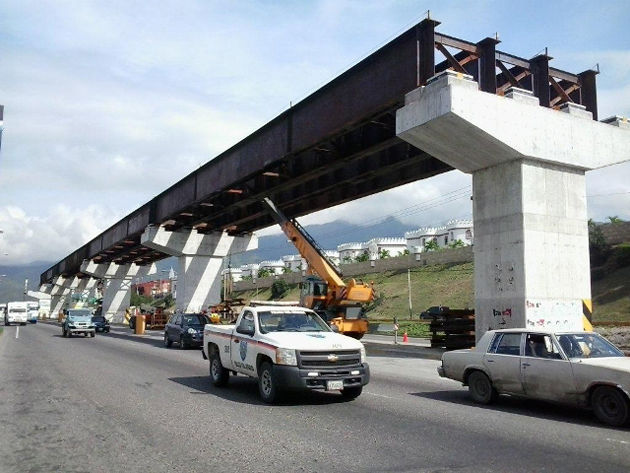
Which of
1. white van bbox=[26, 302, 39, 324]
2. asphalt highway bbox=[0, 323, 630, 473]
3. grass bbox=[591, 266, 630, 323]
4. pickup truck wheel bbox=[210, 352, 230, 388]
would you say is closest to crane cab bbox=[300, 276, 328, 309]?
asphalt highway bbox=[0, 323, 630, 473]

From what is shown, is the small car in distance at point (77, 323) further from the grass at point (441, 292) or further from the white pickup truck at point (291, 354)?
the white pickup truck at point (291, 354)

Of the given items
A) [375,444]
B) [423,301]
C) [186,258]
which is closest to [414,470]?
[375,444]

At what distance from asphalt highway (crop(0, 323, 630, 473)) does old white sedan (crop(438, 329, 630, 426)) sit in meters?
0.34

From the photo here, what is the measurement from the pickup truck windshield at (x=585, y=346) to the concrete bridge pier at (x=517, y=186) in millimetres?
7949

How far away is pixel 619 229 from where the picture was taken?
2260 inches

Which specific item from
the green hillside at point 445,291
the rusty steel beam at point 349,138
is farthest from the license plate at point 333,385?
the green hillside at point 445,291

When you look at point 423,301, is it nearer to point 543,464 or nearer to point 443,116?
point 443,116

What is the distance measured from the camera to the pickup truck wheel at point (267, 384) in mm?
10492

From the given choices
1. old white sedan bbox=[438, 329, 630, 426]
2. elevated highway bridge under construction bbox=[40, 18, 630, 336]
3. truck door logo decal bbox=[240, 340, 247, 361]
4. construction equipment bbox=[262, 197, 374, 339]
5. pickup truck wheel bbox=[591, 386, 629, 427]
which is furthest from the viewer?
construction equipment bbox=[262, 197, 374, 339]

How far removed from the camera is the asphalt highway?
6.67 m

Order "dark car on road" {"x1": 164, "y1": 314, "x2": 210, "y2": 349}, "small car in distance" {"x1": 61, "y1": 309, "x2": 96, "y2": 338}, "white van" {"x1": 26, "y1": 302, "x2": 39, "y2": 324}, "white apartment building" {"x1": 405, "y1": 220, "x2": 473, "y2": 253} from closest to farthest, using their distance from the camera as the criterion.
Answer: "dark car on road" {"x1": 164, "y1": 314, "x2": 210, "y2": 349}, "small car in distance" {"x1": 61, "y1": 309, "x2": 96, "y2": 338}, "white van" {"x1": 26, "y1": 302, "x2": 39, "y2": 324}, "white apartment building" {"x1": 405, "y1": 220, "x2": 473, "y2": 253}

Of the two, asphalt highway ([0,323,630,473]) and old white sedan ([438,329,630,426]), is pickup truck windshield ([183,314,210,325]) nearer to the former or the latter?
asphalt highway ([0,323,630,473])

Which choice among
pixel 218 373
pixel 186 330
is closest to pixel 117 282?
pixel 186 330

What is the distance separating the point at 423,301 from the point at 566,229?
43.3 metres
